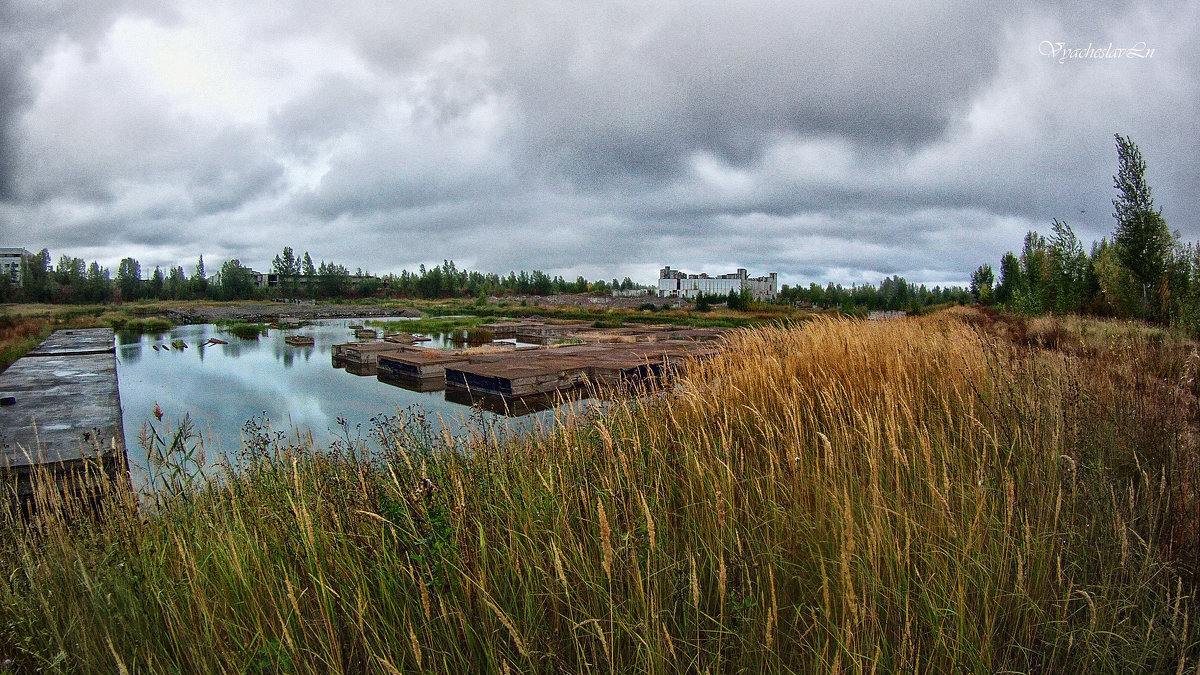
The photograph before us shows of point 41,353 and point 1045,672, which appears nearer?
point 1045,672

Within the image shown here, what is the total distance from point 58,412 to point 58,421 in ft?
2.85

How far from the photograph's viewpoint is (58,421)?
7094 millimetres

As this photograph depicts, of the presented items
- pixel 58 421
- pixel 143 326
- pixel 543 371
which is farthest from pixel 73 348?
pixel 143 326

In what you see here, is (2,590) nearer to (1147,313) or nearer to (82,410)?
(82,410)

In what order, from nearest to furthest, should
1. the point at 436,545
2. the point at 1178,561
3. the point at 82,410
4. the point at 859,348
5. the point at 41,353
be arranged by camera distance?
the point at 436,545 < the point at 1178,561 < the point at 859,348 < the point at 82,410 < the point at 41,353

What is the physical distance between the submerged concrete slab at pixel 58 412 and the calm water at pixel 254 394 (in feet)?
2.61

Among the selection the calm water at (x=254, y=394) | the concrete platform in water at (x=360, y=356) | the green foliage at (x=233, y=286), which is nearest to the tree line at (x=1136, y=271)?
the calm water at (x=254, y=394)

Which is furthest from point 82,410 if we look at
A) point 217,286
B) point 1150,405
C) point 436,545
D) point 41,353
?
point 217,286

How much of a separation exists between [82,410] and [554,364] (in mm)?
9295

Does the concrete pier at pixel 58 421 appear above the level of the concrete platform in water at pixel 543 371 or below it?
above

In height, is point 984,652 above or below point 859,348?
below

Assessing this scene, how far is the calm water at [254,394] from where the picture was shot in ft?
34.4

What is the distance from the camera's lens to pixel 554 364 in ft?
48.8

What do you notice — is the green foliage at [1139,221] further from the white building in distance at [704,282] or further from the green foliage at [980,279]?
the white building in distance at [704,282]
